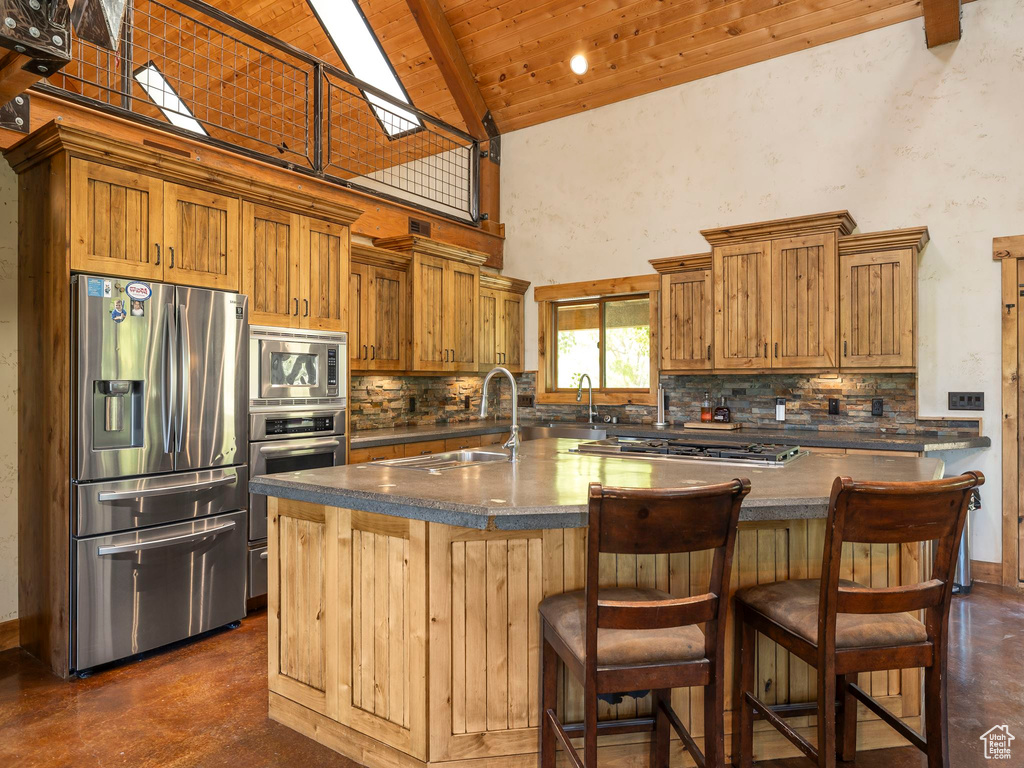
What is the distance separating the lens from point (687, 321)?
17.5 feet

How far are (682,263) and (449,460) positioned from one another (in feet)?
10.2

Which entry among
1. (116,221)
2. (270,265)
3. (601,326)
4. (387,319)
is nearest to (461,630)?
(116,221)

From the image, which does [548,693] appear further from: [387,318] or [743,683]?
[387,318]

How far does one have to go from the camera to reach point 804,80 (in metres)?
5.11

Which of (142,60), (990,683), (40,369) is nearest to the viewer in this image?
(990,683)

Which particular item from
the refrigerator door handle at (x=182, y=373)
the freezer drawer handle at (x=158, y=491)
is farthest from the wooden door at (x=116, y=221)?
the freezer drawer handle at (x=158, y=491)

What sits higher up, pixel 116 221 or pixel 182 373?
pixel 116 221

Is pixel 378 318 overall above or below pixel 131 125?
below

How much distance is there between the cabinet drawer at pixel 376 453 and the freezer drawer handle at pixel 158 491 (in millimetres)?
945

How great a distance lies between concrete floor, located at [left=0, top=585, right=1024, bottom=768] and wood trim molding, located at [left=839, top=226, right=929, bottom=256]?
246 centimetres

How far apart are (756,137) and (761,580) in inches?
167

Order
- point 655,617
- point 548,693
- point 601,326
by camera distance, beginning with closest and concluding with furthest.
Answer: point 655,617 < point 548,693 < point 601,326

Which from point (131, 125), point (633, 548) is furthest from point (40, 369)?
point (633, 548)

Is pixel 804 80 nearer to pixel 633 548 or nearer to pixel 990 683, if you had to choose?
pixel 990 683
